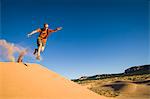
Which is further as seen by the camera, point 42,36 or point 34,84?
point 42,36

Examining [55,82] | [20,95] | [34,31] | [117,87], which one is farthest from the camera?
[117,87]

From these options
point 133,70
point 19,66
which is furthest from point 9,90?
point 133,70

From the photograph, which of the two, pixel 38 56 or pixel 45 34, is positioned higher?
pixel 45 34

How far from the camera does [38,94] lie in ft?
37.6

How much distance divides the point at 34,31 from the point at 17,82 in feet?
7.50

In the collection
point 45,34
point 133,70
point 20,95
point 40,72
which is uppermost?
point 133,70

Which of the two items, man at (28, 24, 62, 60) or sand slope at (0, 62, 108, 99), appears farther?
man at (28, 24, 62, 60)

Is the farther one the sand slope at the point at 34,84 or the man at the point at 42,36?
the man at the point at 42,36

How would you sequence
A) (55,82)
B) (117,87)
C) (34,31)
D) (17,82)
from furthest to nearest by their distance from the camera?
(117,87)
(55,82)
(34,31)
(17,82)

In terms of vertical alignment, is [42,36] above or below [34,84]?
above

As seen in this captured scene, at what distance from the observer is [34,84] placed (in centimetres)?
1207

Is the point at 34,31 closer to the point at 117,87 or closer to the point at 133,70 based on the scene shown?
the point at 117,87

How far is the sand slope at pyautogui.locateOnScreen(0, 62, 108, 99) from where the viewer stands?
439 inches

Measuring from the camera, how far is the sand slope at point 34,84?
36.6 ft
